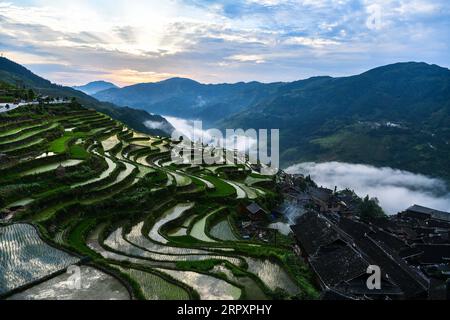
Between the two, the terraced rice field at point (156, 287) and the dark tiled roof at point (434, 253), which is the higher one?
the terraced rice field at point (156, 287)

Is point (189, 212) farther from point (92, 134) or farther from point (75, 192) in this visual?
point (92, 134)

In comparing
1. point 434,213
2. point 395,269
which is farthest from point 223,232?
point 434,213

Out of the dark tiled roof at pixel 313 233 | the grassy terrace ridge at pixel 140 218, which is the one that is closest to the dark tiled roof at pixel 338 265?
the grassy terrace ridge at pixel 140 218

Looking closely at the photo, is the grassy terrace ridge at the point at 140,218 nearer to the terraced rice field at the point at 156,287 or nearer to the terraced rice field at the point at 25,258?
the terraced rice field at the point at 156,287

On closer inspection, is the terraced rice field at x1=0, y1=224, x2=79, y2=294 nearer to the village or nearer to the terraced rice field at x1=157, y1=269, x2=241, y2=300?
the terraced rice field at x1=157, y1=269, x2=241, y2=300

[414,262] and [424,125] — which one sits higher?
[424,125]

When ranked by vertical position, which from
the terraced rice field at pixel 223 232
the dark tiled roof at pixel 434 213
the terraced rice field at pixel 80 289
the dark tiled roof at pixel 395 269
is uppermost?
the terraced rice field at pixel 80 289

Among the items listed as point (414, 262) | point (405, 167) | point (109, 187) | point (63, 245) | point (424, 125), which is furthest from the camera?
point (424, 125)

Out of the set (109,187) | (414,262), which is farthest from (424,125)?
(109,187)
